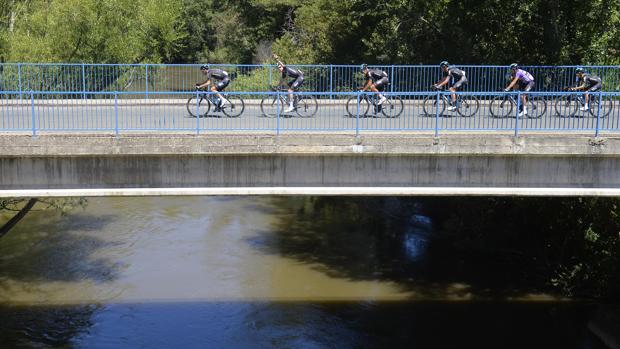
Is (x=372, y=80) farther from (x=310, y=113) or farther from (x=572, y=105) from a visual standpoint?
(x=572, y=105)

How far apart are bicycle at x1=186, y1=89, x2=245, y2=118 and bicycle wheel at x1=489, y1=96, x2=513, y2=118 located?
6854 millimetres

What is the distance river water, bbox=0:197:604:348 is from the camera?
20.9 metres

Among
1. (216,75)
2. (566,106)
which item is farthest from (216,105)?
(566,106)

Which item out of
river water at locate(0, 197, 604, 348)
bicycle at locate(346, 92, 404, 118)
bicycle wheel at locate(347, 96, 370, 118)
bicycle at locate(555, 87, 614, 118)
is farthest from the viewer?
river water at locate(0, 197, 604, 348)

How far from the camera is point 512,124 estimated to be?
20.0 metres

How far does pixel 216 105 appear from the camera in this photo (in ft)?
65.4

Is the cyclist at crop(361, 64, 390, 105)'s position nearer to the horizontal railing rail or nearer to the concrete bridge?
the horizontal railing rail

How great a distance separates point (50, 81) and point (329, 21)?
23212 millimetres

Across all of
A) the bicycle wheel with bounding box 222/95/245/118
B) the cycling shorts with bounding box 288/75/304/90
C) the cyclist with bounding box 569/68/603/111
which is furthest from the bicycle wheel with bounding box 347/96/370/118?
the cyclist with bounding box 569/68/603/111

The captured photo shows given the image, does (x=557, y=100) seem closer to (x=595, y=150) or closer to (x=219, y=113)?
(x=595, y=150)

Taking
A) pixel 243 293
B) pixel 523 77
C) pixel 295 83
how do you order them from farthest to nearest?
pixel 243 293, pixel 295 83, pixel 523 77

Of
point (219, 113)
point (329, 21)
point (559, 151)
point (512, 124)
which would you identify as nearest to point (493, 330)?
point (512, 124)

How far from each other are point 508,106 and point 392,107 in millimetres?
3222

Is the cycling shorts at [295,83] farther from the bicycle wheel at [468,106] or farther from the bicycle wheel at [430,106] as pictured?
the bicycle wheel at [468,106]
